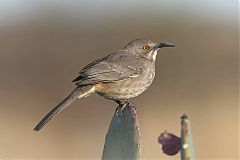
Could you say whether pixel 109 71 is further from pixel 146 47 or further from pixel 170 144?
pixel 170 144

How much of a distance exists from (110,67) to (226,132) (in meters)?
3.96

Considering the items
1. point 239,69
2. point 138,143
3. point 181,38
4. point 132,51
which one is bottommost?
point 138,143

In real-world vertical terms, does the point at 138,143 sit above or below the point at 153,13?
below

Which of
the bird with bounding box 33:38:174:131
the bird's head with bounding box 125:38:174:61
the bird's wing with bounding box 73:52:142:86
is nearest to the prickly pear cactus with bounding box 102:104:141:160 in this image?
the bird with bounding box 33:38:174:131

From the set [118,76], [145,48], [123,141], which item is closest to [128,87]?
[118,76]

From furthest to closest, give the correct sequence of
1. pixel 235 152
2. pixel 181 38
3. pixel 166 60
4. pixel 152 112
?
1. pixel 181 38
2. pixel 166 60
3. pixel 152 112
4. pixel 235 152

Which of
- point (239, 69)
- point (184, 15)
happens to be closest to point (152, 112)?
point (239, 69)

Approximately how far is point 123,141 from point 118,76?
234 centimetres

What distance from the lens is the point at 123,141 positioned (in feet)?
10.9

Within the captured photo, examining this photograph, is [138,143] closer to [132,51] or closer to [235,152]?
[132,51]

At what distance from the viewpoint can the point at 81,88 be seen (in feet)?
A: 17.5

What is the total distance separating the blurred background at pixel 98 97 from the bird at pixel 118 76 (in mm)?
665

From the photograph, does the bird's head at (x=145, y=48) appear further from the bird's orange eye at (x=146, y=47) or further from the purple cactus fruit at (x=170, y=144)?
the purple cactus fruit at (x=170, y=144)

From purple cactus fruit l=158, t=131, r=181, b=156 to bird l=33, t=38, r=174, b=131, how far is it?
226cm
